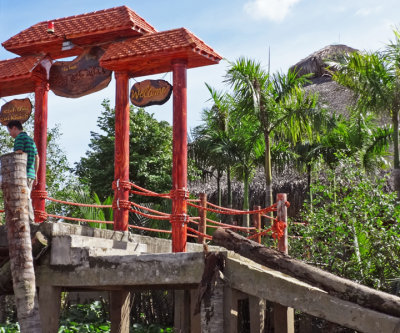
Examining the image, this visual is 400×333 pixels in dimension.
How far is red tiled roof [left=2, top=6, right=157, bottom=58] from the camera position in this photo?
837cm

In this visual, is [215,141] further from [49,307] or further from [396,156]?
[49,307]

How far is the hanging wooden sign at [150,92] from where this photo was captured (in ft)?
26.1

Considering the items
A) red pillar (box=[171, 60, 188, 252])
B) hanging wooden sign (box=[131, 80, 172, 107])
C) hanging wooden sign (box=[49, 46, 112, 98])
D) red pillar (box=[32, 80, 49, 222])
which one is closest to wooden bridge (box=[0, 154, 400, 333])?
red pillar (box=[171, 60, 188, 252])

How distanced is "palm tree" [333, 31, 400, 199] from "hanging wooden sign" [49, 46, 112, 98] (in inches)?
296

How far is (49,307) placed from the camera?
21.6ft

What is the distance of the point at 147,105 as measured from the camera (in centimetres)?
812

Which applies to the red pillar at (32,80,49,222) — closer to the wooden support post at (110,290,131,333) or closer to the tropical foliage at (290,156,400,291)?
the wooden support post at (110,290,131,333)

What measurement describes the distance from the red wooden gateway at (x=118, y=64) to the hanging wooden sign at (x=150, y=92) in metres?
0.17

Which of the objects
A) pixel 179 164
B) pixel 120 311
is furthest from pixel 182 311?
pixel 179 164

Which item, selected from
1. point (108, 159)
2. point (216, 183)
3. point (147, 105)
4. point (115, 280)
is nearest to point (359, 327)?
point (115, 280)

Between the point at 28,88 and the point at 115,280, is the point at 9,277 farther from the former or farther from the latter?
the point at 28,88

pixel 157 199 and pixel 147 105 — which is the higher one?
pixel 147 105

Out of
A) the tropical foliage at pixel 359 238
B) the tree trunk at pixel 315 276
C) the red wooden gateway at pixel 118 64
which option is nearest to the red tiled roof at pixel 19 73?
the red wooden gateway at pixel 118 64

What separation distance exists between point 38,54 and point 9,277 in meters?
3.64
